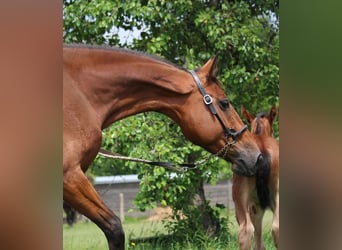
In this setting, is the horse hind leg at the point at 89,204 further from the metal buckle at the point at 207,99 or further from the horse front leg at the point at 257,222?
the horse front leg at the point at 257,222

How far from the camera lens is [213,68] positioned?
11.7 ft

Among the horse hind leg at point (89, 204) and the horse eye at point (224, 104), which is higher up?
the horse eye at point (224, 104)

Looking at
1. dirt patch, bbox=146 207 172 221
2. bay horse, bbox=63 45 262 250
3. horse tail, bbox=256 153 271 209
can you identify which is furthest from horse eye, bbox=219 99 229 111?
dirt patch, bbox=146 207 172 221

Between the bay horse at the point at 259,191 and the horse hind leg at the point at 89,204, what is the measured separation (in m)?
1.28

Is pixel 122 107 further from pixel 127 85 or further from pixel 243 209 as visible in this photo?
pixel 243 209

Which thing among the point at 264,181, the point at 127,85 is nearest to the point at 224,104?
the point at 127,85

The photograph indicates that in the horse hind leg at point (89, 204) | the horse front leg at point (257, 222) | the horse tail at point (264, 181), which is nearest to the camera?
the horse hind leg at point (89, 204)

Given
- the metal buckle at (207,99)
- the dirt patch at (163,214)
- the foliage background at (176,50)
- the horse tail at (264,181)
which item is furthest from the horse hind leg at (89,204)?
the dirt patch at (163,214)

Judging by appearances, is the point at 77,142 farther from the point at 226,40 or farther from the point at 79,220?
the point at 79,220

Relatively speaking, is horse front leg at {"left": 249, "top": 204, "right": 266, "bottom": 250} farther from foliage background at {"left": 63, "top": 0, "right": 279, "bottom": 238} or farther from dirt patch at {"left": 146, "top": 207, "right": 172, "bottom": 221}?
dirt patch at {"left": 146, "top": 207, "right": 172, "bottom": 221}

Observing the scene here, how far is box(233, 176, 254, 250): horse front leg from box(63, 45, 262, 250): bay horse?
43cm

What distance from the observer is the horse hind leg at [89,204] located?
3.03m
